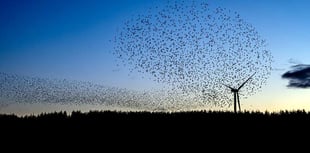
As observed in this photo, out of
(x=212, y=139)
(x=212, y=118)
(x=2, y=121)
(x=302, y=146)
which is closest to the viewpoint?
(x=302, y=146)

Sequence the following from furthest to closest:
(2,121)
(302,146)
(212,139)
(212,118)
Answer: (2,121) < (212,118) < (212,139) < (302,146)

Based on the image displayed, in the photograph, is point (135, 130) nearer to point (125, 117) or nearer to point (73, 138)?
point (125, 117)

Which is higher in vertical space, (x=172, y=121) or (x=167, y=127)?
(x=172, y=121)

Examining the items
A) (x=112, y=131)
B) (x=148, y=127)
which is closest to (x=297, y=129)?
(x=148, y=127)

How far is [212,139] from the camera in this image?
203ft

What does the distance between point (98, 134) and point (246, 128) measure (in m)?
22.0

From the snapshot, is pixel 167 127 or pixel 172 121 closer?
pixel 167 127

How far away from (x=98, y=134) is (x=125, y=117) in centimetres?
599

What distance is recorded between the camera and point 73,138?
62875mm

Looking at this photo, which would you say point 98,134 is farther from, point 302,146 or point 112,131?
point 302,146

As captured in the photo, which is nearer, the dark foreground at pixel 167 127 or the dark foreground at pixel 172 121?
the dark foreground at pixel 167 127

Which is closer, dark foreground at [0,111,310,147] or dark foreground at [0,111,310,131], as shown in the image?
dark foreground at [0,111,310,147]

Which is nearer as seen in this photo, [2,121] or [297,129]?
[297,129]

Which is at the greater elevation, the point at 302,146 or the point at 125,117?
the point at 125,117
